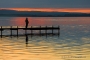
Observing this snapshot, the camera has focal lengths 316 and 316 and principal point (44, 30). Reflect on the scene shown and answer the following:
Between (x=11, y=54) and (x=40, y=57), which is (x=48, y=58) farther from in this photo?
(x=11, y=54)

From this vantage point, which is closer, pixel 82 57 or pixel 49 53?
pixel 82 57

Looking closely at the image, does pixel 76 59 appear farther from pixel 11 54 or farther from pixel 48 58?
pixel 11 54

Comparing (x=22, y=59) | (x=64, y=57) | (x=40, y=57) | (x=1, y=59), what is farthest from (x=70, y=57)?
(x=1, y=59)

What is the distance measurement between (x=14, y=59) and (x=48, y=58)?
297cm

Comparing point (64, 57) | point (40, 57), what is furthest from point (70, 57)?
point (40, 57)

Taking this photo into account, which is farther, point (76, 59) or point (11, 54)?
point (11, 54)

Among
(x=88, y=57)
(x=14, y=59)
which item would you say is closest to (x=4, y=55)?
(x=14, y=59)

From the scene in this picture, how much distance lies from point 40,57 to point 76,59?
3283mm

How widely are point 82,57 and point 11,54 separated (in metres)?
6.78

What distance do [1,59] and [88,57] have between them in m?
7.66

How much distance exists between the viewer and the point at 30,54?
30047 millimetres

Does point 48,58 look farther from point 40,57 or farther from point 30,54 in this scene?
point 30,54

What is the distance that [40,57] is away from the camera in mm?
27953

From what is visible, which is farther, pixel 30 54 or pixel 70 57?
pixel 30 54
